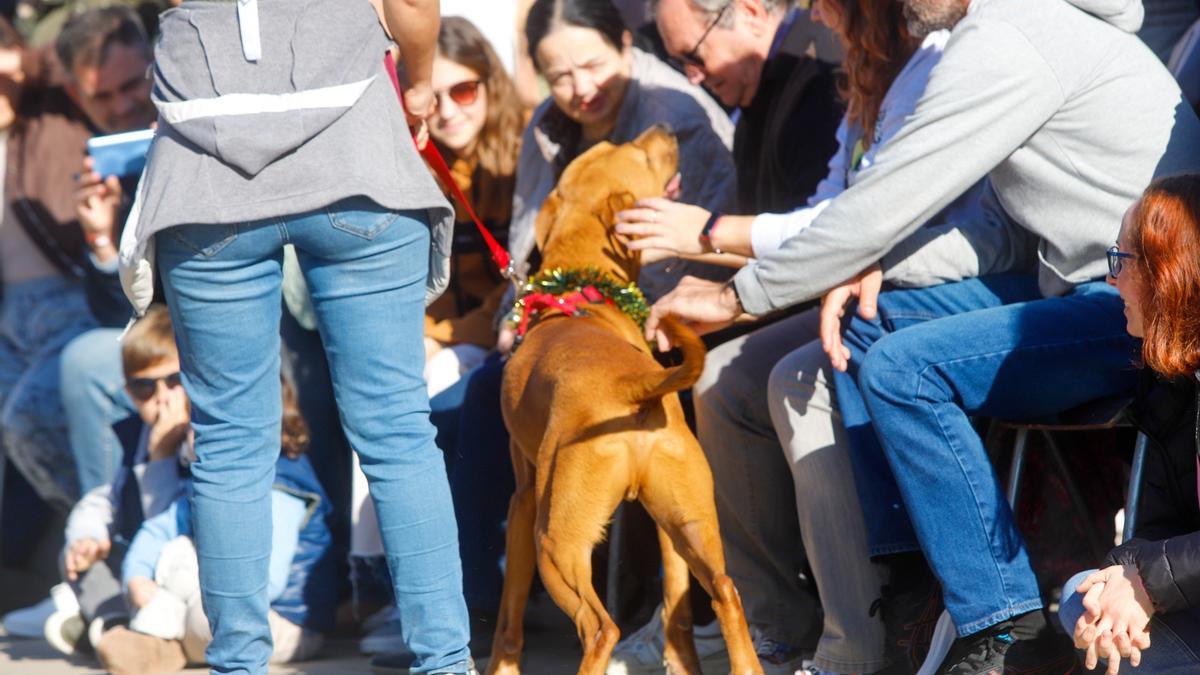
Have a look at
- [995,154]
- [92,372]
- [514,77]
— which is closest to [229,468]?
[995,154]

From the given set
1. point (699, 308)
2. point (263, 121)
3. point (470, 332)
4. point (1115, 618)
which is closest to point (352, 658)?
point (470, 332)

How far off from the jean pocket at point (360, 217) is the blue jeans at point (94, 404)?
278 centimetres

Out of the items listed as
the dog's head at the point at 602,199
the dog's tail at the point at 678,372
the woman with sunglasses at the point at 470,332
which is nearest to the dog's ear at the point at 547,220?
the dog's head at the point at 602,199

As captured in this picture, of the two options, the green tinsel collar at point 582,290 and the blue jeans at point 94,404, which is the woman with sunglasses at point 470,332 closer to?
the green tinsel collar at point 582,290

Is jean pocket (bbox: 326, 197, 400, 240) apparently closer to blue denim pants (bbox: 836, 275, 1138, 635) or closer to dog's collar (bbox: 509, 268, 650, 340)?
dog's collar (bbox: 509, 268, 650, 340)

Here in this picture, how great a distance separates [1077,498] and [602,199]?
1684mm

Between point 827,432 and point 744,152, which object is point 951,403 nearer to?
point 827,432

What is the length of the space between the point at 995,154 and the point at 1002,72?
191 mm

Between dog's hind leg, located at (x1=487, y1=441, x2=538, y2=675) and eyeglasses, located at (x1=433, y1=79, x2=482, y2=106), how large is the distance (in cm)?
167

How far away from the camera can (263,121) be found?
3.03 m

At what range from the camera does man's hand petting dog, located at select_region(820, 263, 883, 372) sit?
3.51 metres

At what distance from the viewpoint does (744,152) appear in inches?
181

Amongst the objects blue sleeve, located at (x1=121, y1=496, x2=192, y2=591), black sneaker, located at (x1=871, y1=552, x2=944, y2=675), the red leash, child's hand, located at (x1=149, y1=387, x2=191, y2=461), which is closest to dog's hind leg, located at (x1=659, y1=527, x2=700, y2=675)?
black sneaker, located at (x1=871, y1=552, x2=944, y2=675)

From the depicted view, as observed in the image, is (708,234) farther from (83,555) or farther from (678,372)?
(83,555)
